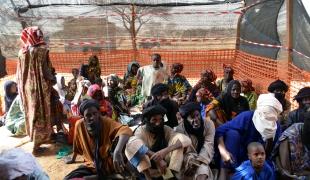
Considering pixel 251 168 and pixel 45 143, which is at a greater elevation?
pixel 251 168

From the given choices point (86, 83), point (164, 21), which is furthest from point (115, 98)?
point (164, 21)

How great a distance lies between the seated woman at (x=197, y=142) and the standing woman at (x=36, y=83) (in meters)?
2.33

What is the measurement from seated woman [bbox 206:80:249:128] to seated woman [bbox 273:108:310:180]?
1.28m

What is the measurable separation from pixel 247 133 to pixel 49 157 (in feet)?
9.70

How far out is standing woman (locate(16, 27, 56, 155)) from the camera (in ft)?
18.0

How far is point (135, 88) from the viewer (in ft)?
27.2

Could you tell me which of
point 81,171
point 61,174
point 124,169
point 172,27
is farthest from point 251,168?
point 172,27

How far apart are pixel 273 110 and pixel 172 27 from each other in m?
12.3

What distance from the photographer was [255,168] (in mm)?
3812

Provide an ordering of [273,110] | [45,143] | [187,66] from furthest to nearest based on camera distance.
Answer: [187,66], [45,143], [273,110]

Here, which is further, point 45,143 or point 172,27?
point 172,27

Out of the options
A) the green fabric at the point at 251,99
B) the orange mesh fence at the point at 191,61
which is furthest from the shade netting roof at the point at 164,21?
the green fabric at the point at 251,99

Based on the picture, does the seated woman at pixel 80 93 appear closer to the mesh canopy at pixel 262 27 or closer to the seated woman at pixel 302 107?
the seated woman at pixel 302 107

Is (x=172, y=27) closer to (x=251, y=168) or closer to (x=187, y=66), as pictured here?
(x=187, y=66)
